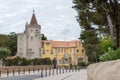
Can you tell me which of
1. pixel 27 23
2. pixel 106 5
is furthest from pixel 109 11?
pixel 27 23

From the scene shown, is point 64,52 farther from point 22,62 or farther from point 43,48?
point 22,62

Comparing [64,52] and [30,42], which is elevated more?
[30,42]

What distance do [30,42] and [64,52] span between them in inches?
534

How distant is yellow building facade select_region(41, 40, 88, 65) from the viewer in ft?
377

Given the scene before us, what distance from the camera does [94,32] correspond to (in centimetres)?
3569

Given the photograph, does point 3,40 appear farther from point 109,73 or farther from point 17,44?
point 109,73

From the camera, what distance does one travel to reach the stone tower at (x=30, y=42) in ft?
359

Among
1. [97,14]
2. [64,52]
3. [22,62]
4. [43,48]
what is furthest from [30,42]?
[97,14]

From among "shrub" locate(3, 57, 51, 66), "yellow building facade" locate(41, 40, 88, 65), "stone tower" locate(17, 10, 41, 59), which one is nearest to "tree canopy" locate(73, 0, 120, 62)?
"shrub" locate(3, 57, 51, 66)

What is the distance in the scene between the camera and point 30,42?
11112 cm

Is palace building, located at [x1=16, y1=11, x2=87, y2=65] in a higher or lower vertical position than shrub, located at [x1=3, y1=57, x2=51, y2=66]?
higher

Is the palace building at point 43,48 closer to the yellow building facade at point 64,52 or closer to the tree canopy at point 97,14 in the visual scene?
the yellow building facade at point 64,52

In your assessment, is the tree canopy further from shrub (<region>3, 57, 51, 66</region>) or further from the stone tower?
the stone tower

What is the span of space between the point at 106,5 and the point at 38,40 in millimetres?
86012
